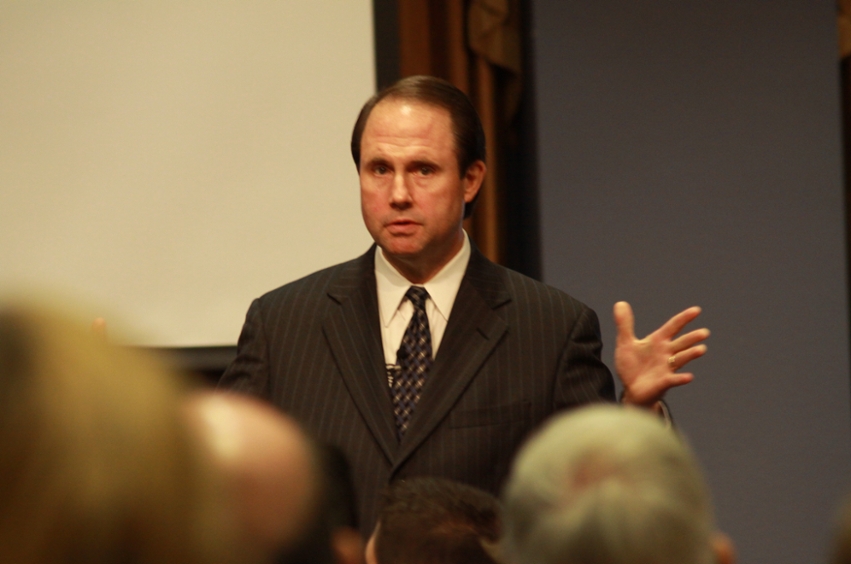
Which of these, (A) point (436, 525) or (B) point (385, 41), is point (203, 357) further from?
(A) point (436, 525)

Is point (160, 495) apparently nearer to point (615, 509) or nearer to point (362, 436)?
point (615, 509)

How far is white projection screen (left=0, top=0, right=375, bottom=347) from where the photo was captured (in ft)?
10.1

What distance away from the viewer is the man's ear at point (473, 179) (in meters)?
2.26

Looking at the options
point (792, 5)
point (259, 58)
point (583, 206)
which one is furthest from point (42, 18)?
point (792, 5)

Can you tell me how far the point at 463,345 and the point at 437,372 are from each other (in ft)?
0.28

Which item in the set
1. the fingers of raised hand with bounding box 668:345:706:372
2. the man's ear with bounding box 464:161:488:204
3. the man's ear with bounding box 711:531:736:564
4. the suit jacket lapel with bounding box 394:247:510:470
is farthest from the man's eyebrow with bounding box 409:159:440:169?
the man's ear with bounding box 711:531:736:564

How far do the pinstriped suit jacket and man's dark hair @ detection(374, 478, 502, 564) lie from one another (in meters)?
0.90

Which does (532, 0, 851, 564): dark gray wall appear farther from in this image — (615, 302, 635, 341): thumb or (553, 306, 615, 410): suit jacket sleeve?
(615, 302, 635, 341): thumb

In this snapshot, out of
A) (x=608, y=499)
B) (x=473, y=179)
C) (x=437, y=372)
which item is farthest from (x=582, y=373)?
(x=608, y=499)

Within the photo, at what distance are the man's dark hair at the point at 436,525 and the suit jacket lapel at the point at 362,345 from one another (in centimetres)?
91

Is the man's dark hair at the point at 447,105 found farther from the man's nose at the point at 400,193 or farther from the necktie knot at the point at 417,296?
the necktie knot at the point at 417,296

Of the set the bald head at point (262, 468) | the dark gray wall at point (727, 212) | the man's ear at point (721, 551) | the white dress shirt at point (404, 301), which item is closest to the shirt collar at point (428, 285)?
the white dress shirt at point (404, 301)

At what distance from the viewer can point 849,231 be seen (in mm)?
3479

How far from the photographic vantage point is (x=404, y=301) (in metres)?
2.13
